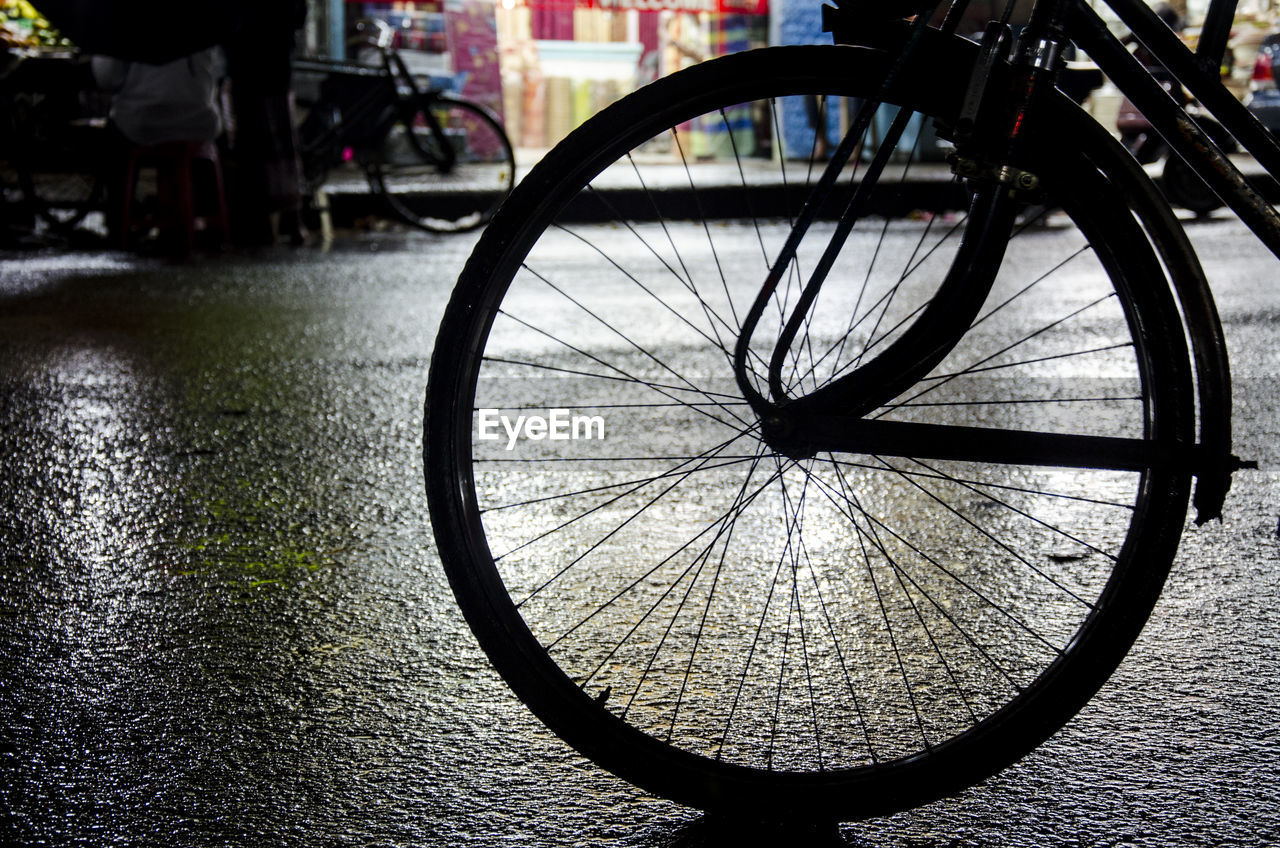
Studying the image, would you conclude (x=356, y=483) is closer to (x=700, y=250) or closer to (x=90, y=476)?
(x=90, y=476)

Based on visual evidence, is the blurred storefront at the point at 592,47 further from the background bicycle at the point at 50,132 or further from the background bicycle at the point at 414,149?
the background bicycle at the point at 50,132

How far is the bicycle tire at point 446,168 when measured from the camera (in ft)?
32.2

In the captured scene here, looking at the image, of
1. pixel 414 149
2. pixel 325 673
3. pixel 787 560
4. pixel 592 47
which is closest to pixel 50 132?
pixel 414 149

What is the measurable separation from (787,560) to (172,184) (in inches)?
253

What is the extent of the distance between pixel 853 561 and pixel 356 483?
1.40 meters

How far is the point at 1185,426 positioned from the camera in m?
1.79

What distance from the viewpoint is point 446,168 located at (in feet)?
32.1

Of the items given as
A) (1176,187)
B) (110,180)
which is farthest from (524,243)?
(1176,187)

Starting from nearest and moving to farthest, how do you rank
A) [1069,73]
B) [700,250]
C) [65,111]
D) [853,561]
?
[1069,73] → [853,561] → [700,250] → [65,111]

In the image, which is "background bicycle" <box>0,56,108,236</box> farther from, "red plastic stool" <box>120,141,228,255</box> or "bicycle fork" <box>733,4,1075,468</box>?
"bicycle fork" <box>733,4,1075,468</box>

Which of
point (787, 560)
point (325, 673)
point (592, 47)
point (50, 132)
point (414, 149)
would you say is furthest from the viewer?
point (592, 47)

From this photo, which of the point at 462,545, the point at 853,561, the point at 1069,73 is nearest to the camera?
the point at 462,545

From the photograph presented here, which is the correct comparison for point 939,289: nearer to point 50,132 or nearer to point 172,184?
point 172,184

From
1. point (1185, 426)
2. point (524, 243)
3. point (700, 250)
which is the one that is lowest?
point (700, 250)
